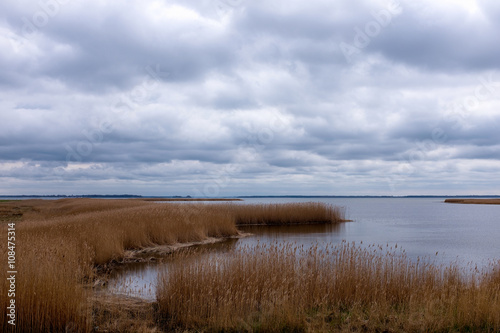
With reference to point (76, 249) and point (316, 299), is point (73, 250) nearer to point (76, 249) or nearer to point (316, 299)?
point (76, 249)

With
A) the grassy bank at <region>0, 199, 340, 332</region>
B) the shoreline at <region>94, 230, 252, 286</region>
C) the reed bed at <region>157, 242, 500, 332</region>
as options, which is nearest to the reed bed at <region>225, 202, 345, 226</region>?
the grassy bank at <region>0, 199, 340, 332</region>

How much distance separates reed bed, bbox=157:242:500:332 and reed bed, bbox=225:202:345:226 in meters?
24.5

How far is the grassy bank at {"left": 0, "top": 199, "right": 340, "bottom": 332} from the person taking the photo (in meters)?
6.72

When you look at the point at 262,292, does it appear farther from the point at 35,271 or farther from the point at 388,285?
the point at 35,271

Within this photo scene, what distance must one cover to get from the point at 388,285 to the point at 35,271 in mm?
7678

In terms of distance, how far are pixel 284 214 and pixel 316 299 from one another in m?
26.7

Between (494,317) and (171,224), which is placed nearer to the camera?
(494,317)

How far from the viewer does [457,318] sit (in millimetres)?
7562

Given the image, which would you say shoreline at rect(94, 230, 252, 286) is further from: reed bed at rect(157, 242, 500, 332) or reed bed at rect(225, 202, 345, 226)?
reed bed at rect(225, 202, 345, 226)

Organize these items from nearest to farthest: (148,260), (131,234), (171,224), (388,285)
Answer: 1. (388,285)
2. (148,260)
3. (131,234)
4. (171,224)

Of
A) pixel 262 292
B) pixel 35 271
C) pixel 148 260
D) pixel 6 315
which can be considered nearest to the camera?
pixel 6 315

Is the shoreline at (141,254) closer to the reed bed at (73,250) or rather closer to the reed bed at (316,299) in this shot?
the reed bed at (73,250)

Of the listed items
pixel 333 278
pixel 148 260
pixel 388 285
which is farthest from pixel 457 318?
pixel 148 260

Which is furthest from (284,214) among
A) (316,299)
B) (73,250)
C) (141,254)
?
(316,299)
